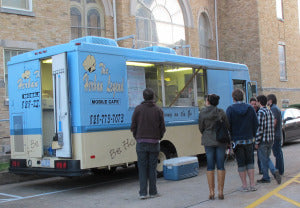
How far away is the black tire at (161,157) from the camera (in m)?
9.23

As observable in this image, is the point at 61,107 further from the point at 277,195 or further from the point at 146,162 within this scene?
the point at 277,195

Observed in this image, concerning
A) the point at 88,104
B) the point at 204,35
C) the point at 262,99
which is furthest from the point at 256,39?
the point at 88,104

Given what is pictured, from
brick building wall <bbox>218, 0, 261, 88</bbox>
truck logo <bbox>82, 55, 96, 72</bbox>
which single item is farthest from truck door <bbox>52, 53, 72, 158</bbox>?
brick building wall <bbox>218, 0, 261, 88</bbox>

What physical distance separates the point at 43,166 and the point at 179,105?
377 cm

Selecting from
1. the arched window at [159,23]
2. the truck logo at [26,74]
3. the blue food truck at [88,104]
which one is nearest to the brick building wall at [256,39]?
the arched window at [159,23]

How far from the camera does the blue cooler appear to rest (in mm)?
8688

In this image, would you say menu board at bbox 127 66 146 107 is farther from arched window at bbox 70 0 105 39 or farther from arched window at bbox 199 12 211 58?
arched window at bbox 199 12 211 58

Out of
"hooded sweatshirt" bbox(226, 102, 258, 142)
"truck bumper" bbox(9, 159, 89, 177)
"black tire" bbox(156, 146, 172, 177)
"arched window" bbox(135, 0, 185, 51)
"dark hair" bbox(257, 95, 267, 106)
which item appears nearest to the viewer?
"hooded sweatshirt" bbox(226, 102, 258, 142)

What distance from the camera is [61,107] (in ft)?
25.1

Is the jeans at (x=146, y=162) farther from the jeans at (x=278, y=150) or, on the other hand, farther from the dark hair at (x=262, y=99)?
the jeans at (x=278, y=150)

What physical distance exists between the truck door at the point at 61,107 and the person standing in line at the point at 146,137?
151 cm

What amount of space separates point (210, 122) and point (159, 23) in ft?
47.1

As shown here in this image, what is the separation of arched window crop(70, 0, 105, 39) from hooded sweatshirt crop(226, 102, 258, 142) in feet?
35.4

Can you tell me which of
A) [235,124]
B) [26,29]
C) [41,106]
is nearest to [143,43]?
[26,29]
